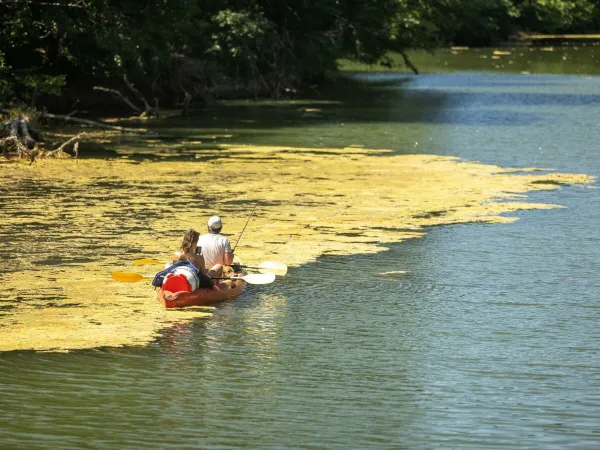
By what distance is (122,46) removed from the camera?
108 feet

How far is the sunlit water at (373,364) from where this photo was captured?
34.1 feet

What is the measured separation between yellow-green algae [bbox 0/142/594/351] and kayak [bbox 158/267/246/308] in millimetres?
133

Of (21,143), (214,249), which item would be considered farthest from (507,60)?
(214,249)

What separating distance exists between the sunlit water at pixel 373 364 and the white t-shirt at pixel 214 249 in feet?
1.76

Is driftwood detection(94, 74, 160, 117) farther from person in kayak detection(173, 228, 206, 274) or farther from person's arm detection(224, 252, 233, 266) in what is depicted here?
person in kayak detection(173, 228, 206, 274)

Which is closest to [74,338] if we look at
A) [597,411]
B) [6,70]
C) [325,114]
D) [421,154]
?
[597,411]

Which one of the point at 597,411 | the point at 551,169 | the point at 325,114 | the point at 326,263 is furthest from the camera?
the point at 325,114

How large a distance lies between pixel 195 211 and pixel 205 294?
625cm

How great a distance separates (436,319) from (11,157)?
15357 mm

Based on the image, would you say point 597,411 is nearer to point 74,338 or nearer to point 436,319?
point 436,319

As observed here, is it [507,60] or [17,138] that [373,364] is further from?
[507,60]

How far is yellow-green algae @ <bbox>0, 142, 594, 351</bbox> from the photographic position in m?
14.2

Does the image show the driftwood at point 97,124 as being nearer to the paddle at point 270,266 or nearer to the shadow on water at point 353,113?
the shadow on water at point 353,113

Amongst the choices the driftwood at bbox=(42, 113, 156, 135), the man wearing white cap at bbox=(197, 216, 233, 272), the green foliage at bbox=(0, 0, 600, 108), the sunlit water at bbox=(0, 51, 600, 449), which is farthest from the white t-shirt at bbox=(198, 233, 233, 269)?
the green foliage at bbox=(0, 0, 600, 108)
